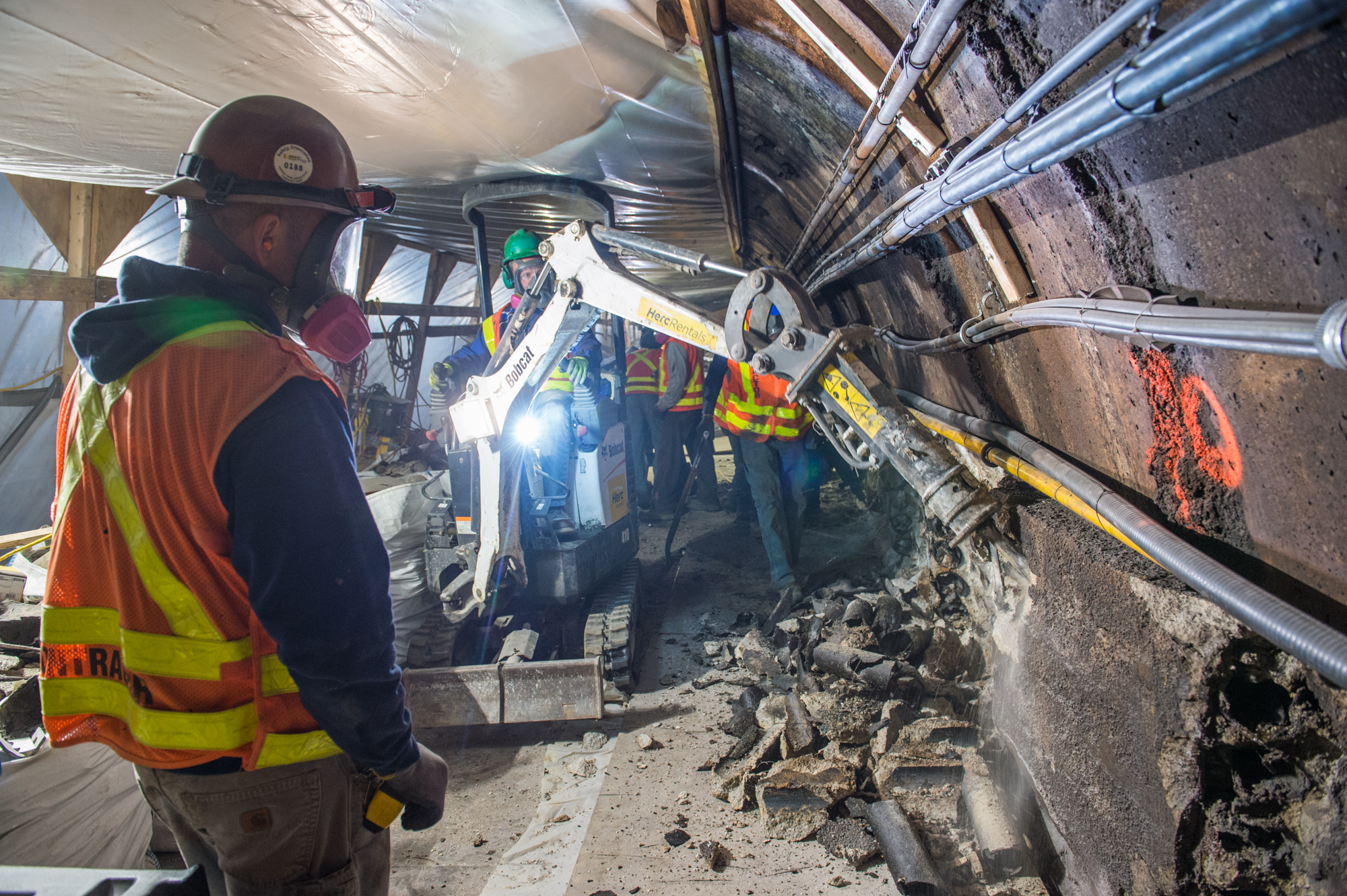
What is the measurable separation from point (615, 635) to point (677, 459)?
4656mm

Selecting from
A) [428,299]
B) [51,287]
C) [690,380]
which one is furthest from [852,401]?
[428,299]

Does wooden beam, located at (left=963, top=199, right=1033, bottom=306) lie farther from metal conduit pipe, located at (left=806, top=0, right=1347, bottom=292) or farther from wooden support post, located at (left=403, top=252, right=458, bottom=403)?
wooden support post, located at (left=403, top=252, right=458, bottom=403)

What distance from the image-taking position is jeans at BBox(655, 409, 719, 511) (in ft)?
27.1

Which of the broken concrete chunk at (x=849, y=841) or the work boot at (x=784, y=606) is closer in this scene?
the broken concrete chunk at (x=849, y=841)

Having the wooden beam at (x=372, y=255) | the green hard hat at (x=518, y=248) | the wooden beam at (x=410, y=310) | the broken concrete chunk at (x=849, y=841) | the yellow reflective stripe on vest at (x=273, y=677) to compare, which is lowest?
the broken concrete chunk at (x=849, y=841)

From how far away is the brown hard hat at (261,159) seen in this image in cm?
143

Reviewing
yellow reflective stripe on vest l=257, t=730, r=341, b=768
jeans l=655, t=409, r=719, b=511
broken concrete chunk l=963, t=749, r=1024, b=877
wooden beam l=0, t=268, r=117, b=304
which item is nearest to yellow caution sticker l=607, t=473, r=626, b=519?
jeans l=655, t=409, r=719, b=511

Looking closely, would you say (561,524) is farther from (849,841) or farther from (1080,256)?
(1080,256)

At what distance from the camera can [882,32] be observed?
188 cm

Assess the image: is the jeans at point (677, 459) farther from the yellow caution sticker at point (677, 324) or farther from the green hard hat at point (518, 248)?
the yellow caution sticker at point (677, 324)

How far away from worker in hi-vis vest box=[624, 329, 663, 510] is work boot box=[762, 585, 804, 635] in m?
3.24

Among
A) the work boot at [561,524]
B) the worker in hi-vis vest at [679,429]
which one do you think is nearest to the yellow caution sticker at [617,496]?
the work boot at [561,524]

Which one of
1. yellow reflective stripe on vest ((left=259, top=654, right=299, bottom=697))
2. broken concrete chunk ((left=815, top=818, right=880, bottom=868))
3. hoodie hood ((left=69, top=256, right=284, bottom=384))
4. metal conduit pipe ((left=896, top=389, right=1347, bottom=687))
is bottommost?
broken concrete chunk ((left=815, top=818, right=880, bottom=868))

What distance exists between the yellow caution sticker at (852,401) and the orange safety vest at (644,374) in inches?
238
